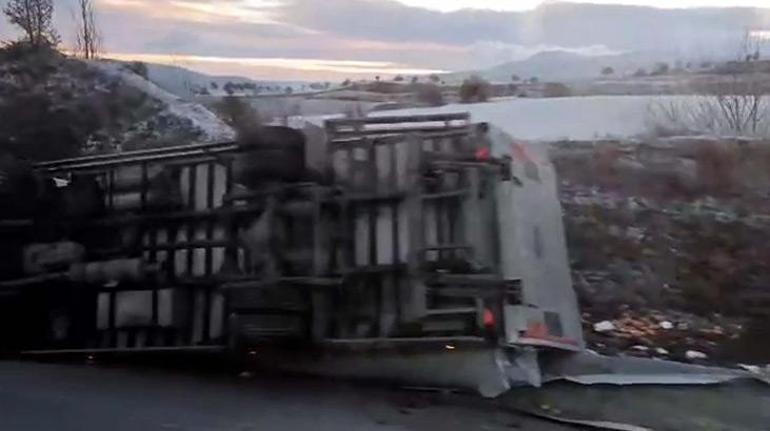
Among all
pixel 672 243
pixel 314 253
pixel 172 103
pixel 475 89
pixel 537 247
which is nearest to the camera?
pixel 314 253

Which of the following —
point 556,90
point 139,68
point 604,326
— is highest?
point 139,68

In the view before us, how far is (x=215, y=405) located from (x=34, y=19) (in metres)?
12.2

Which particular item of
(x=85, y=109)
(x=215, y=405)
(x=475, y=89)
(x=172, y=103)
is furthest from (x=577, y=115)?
(x=215, y=405)

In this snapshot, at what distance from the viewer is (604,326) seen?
10.7 m

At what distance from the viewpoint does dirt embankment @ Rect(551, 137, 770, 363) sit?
1083 cm

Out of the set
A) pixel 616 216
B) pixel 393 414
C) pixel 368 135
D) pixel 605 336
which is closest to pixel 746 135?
pixel 616 216

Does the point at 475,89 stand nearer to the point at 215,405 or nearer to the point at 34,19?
the point at 34,19

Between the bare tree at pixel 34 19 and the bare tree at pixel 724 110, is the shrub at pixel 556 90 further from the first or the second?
the bare tree at pixel 34 19

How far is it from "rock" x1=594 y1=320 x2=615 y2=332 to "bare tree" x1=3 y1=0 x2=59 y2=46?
10741 mm

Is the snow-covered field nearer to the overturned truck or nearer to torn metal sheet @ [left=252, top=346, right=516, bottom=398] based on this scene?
the overturned truck

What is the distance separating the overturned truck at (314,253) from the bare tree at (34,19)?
30.0ft

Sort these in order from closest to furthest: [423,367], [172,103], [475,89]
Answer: [423,367] < [172,103] < [475,89]

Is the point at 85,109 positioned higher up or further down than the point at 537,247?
higher up

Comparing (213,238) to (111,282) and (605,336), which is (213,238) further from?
(605,336)
